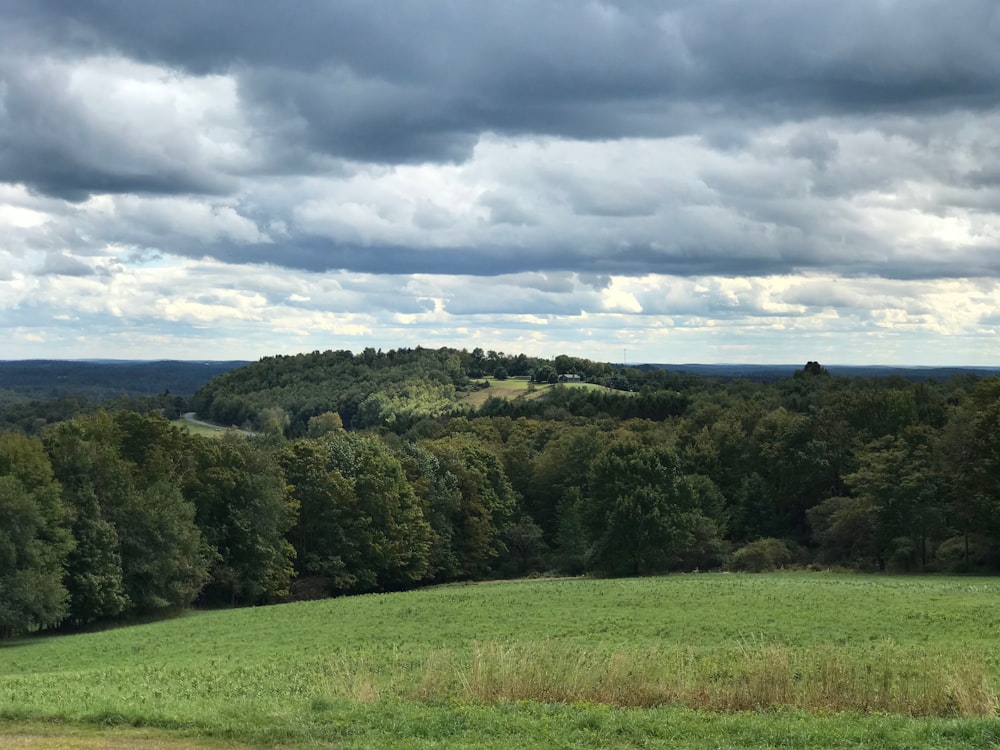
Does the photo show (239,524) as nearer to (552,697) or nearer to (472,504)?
(472,504)

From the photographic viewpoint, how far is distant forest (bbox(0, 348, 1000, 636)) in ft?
168

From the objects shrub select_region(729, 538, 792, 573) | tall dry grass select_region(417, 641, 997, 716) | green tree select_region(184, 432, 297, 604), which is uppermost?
tall dry grass select_region(417, 641, 997, 716)

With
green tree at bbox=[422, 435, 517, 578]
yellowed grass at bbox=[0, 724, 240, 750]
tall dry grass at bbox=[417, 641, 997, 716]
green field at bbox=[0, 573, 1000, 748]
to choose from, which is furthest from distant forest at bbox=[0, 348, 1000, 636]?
tall dry grass at bbox=[417, 641, 997, 716]

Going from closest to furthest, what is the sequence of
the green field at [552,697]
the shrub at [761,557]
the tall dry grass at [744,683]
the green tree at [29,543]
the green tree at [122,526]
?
the green field at [552,697]
the tall dry grass at [744,683]
the green tree at [29,543]
the green tree at [122,526]
the shrub at [761,557]

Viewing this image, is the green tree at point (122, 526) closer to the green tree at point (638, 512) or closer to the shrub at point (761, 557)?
the green tree at point (638, 512)

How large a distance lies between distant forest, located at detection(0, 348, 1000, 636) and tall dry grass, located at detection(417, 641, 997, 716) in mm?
34816

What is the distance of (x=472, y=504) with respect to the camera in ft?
279

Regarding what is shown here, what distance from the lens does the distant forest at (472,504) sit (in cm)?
5116

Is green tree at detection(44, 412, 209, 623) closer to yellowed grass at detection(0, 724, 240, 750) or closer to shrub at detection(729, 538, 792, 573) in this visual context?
yellowed grass at detection(0, 724, 240, 750)

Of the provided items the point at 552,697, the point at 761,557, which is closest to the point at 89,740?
the point at 552,697

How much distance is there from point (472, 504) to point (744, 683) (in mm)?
69533

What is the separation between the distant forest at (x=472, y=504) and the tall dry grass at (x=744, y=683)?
3482cm

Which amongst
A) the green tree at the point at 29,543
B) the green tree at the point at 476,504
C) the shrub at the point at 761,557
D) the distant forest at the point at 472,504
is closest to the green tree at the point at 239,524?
the distant forest at the point at 472,504

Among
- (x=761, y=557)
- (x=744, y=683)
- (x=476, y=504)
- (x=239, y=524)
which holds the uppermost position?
(x=744, y=683)
